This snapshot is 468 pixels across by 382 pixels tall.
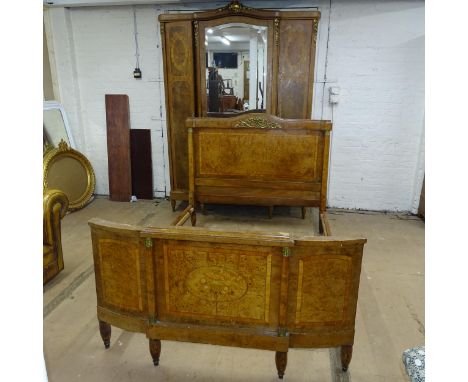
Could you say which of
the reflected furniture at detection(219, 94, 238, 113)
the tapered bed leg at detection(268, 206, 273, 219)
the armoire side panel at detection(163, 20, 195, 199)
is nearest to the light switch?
the reflected furniture at detection(219, 94, 238, 113)

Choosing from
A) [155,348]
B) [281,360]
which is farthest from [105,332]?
[281,360]

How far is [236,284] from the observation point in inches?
69.6

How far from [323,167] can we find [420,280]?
129 cm

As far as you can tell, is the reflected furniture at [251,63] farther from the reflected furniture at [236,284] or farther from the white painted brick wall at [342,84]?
the reflected furniture at [236,284]

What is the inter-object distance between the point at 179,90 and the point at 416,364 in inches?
147

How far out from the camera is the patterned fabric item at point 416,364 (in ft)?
3.49

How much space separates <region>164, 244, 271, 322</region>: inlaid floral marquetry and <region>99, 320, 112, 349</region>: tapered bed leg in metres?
0.54

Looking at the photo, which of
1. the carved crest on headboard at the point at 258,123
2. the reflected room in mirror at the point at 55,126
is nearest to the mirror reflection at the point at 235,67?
the carved crest on headboard at the point at 258,123

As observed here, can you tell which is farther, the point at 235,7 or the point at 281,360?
the point at 235,7

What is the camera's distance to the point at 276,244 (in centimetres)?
167

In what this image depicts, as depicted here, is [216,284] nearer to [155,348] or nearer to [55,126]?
[155,348]

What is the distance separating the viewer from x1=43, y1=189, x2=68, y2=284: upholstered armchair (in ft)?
9.05

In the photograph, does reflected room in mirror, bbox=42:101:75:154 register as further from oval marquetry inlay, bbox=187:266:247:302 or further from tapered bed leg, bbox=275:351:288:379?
tapered bed leg, bbox=275:351:288:379
